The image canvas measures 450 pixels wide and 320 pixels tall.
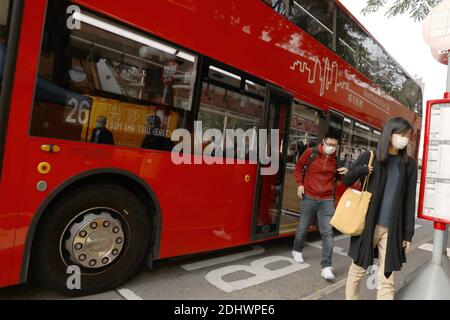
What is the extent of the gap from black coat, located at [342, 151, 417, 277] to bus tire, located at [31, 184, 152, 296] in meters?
2.01

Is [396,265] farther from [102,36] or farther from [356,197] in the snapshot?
[102,36]

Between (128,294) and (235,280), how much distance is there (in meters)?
1.20

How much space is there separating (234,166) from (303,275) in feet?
5.30

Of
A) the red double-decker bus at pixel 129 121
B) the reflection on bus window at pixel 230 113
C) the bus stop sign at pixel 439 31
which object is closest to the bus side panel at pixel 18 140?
the red double-decker bus at pixel 129 121

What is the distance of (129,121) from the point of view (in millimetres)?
3061

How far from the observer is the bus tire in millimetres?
2742

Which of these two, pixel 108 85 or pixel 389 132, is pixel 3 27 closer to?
pixel 108 85

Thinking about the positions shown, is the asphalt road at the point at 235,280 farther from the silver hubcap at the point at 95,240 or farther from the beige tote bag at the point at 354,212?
the beige tote bag at the point at 354,212

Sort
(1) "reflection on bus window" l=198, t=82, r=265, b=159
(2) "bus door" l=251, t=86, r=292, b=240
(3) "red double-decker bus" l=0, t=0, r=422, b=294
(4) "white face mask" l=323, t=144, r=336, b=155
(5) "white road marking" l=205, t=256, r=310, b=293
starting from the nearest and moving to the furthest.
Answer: (3) "red double-decker bus" l=0, t=0, r=422, b=294 < (5) "white road marking" l=205, t=256, r=310, b=293 < (1) "reflection on bus window" l=198, t=82, r=265, b=159 < (4) "white face mask" l=323, t=144, r=336, b=155 < (2) "bus door" l=251, t=86, r=292, b=240

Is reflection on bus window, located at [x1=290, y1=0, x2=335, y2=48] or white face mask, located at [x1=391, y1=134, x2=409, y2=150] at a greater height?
reflection on bus window, located at [x1=290, y1=0, x2=335, y2=48]

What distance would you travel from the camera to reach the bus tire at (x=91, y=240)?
2.74m

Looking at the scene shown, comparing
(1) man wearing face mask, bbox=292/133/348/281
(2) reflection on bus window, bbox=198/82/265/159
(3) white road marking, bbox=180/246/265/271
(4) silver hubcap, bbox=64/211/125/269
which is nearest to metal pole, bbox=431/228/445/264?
(1) man wearing face mask, bbox=292/133/348/281

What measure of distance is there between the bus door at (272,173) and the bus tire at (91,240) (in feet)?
5.68

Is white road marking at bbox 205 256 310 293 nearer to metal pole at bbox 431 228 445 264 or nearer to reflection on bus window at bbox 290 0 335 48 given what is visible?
metal pole at bbox 431 228 445 264
